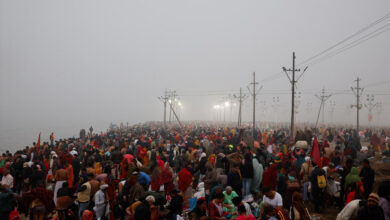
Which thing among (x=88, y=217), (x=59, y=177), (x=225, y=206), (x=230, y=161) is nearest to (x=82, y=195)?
(x=88, y=217)

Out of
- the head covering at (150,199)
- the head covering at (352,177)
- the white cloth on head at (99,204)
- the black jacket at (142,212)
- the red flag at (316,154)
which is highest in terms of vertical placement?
the red flag at (316,154)

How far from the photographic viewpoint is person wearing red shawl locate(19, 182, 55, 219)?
21.0 feet

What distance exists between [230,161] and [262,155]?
217cm

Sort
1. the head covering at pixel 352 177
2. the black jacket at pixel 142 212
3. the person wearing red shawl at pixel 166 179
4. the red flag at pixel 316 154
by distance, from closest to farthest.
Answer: the black jacket at pixel 142 212
the head covering at pixel 352 177
the red flag at pixel 316 154
the person wearing red shawl at pixel 166 179

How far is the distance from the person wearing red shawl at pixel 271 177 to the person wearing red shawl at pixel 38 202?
6237mm

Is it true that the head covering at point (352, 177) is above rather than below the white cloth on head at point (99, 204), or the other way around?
above

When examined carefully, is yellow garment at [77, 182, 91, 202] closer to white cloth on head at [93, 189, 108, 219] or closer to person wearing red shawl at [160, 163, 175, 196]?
white cloth on head at [93, 189, 108, 219]

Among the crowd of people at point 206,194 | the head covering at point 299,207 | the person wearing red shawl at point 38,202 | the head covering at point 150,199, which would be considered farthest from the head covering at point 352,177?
the person wearing red shawl at point 38,202

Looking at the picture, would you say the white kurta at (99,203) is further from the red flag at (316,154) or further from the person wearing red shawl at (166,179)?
the red flag at (316,154)

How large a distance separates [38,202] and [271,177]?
6643 millimetres

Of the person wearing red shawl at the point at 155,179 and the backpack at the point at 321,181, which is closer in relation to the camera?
the backpack at the point at 321,181

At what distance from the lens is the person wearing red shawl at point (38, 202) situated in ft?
21.0

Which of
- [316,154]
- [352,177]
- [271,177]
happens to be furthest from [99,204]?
[352,177]

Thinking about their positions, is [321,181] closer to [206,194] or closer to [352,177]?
[352,177]
